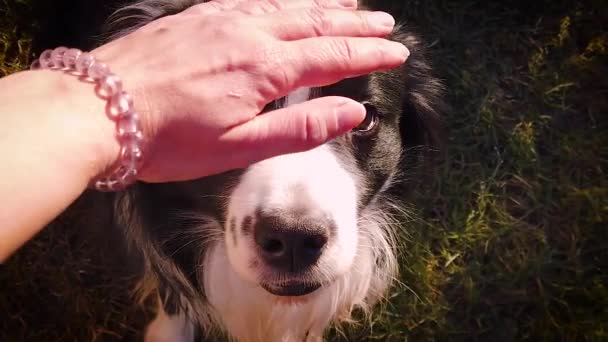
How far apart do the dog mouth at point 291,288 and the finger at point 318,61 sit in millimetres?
530

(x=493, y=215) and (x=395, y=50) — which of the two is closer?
(x=395, y=50)

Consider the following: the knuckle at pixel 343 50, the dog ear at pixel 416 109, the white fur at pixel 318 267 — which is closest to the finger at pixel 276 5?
the knuckle at pixel 343 50

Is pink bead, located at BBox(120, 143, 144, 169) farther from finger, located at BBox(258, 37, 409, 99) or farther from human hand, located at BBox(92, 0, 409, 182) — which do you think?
finger, located at BBox(258, 37, 409, 99)

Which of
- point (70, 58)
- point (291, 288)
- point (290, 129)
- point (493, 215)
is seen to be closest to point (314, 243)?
point (291, 288)

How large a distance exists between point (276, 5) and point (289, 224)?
0.52 m

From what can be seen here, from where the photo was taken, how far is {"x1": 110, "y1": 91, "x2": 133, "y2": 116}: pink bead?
44.2 inches

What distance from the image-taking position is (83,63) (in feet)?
3.78

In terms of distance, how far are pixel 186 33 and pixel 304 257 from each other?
584mm

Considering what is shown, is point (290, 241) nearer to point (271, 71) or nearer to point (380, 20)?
point (271, 71)

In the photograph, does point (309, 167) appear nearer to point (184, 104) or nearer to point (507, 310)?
point (184, 104)

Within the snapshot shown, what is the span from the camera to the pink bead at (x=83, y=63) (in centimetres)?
115

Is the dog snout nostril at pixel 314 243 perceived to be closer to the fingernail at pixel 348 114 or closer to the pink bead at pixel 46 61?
the fingernail at pixel 348 114

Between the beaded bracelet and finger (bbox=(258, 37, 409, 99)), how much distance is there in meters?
0.27

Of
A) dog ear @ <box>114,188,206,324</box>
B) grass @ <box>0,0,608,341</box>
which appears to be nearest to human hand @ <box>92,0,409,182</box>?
dog ear @ <box>114,188,206,324</box>
